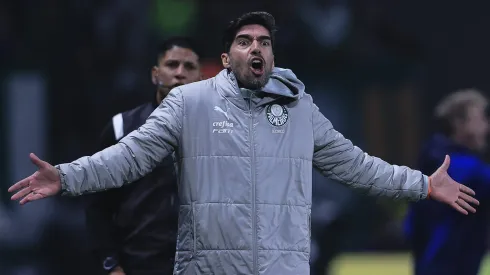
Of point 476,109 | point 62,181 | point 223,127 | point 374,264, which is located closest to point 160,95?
point 223,127

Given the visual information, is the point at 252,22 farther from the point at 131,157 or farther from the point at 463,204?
the point at 463,204

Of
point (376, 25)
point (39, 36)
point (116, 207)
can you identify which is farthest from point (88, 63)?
point (116, 207)

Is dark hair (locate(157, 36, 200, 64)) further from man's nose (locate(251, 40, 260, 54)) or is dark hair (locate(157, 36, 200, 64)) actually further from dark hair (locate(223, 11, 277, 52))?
man's nose (locate(251, 40, 260, 54))

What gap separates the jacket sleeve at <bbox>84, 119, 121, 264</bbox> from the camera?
5922mm

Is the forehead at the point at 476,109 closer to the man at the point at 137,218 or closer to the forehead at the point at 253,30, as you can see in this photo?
the man at the point at 137,218

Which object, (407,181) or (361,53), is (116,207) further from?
(361,53)

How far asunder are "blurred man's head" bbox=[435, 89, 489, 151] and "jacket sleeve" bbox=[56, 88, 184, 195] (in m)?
2.30

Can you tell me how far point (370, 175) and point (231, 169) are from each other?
0.65 m

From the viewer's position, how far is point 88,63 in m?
12.1

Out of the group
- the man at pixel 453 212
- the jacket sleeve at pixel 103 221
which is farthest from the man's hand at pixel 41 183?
the man at pixel 453 212

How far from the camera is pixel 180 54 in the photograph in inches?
243

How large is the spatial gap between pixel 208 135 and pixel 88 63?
288 inches

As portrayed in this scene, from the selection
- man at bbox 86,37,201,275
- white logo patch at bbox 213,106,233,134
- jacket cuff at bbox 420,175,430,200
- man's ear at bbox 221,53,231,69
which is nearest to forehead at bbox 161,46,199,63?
man at bbox 86,37,201,275

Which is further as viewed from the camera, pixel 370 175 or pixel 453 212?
pixel 453 212
